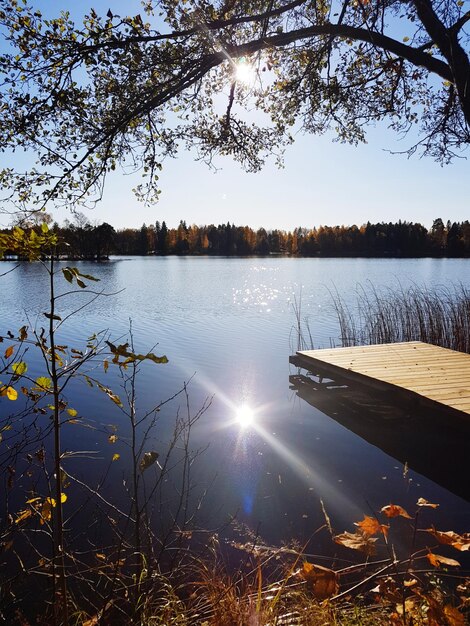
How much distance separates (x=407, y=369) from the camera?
7.70 metres

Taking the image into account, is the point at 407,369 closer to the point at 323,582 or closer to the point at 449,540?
the point at 449,540

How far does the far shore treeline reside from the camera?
93.5m

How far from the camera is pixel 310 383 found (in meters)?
9.42

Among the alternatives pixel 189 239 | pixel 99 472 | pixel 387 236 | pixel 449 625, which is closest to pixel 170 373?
pixel 99 472

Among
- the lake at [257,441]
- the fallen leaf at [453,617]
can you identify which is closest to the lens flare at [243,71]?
the lake at [257,441]

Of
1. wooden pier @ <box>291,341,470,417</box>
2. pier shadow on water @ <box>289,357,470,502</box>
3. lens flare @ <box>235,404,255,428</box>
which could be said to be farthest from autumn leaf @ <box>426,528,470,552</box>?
lens flare @ <box>235,404,255,428</box>

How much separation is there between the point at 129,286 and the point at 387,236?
80.1 m

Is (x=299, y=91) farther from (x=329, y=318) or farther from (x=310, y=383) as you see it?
(x=329, y=318)

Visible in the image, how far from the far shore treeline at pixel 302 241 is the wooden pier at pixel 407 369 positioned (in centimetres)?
7718

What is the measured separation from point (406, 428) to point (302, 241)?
101593 mm

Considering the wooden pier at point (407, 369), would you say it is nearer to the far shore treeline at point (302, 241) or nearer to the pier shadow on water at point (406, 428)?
the pier shadow on water at point (406, 428)

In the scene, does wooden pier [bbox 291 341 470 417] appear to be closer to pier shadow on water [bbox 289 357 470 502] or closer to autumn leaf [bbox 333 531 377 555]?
pier shadow on water [bbox 289 357 470 502]

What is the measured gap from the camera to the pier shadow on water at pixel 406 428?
5.51 meters

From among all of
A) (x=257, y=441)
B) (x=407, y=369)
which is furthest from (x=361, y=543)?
(x=407, y=369)
